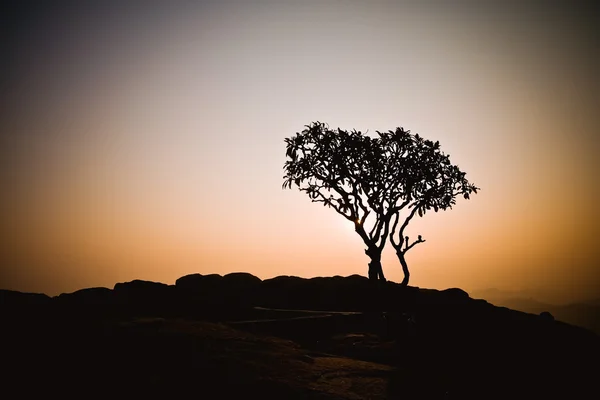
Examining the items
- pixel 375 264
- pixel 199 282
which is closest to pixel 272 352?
pixel 199 282

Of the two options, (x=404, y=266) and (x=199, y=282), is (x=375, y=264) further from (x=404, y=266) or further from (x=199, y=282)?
(x=199, y=282)

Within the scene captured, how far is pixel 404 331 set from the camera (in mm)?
15469

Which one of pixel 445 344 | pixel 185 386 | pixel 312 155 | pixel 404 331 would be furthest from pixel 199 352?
pixel 312 155

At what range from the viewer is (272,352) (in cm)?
1207

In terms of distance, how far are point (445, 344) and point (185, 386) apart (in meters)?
10.4

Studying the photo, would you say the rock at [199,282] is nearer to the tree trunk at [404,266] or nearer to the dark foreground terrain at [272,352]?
the dark foreground terrain at [272,352]

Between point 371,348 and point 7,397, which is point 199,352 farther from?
point 371,348

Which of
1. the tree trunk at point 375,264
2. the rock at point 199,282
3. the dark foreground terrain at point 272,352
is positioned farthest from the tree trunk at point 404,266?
the rock at point 199,282

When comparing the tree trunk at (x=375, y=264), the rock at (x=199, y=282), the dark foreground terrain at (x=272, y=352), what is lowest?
the dark foreground terrain at (x=272, y=352)

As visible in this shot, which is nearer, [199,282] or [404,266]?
[199,282]

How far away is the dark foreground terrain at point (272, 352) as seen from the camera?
926 centimetres

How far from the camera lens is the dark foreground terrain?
30.4ft

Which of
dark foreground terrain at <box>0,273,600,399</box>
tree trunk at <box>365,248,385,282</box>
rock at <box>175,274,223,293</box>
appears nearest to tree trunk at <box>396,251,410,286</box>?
tree trunk at <box>365,248,385,282</box>

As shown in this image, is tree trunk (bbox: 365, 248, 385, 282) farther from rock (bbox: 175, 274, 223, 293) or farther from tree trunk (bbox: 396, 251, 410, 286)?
rock (bbox: 175, 274, 223, 293)
